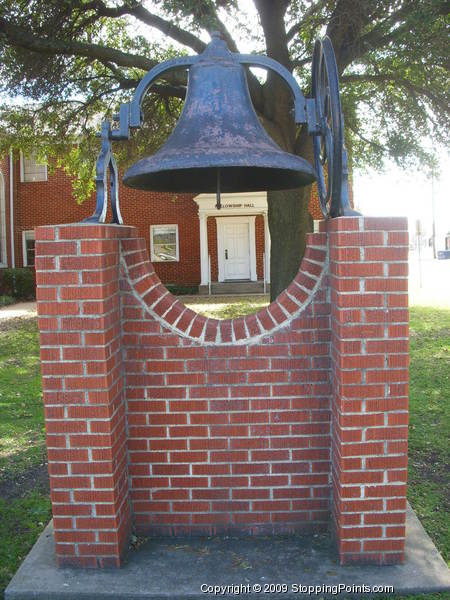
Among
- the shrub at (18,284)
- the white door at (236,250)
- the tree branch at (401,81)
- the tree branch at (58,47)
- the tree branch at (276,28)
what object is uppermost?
the tree branch at (276,28)

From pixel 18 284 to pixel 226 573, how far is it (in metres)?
19.3

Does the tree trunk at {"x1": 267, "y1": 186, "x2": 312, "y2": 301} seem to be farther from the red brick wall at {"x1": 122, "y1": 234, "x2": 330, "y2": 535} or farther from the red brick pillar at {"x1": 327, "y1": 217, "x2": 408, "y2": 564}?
the red brick pillar at {"x1": 327, "y1": 217, "x2": 408, "y2": 564}

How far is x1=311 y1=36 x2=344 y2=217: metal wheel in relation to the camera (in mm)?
3199

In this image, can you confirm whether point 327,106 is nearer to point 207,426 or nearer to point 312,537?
point 207,426

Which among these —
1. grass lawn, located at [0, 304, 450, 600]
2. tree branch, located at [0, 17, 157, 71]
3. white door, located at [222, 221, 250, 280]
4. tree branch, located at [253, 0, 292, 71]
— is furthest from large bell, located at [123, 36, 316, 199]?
white door, located at [222, 221, 250, 280]

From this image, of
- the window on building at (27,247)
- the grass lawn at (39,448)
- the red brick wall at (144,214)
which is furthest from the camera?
the window on building at (27,247)

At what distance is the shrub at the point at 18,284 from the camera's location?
21.1m

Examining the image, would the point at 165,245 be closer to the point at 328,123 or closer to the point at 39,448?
the point at 39,448

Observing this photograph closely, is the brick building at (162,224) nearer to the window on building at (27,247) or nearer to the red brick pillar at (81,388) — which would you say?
the window on building at (27,247)

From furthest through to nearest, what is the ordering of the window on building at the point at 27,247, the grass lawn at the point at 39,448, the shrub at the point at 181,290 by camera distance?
the window on building at the point at 27,247
the shrub at the point at 181,290
the grass lawn at the point at 39,448

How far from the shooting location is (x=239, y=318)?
349 cm

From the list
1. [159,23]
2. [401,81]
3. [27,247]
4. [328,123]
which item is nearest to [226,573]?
[328,123]

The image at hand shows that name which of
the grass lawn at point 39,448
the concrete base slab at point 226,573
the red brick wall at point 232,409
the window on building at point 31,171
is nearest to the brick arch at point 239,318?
the red brick wall at point 232,409

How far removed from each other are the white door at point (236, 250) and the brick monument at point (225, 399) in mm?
18903
